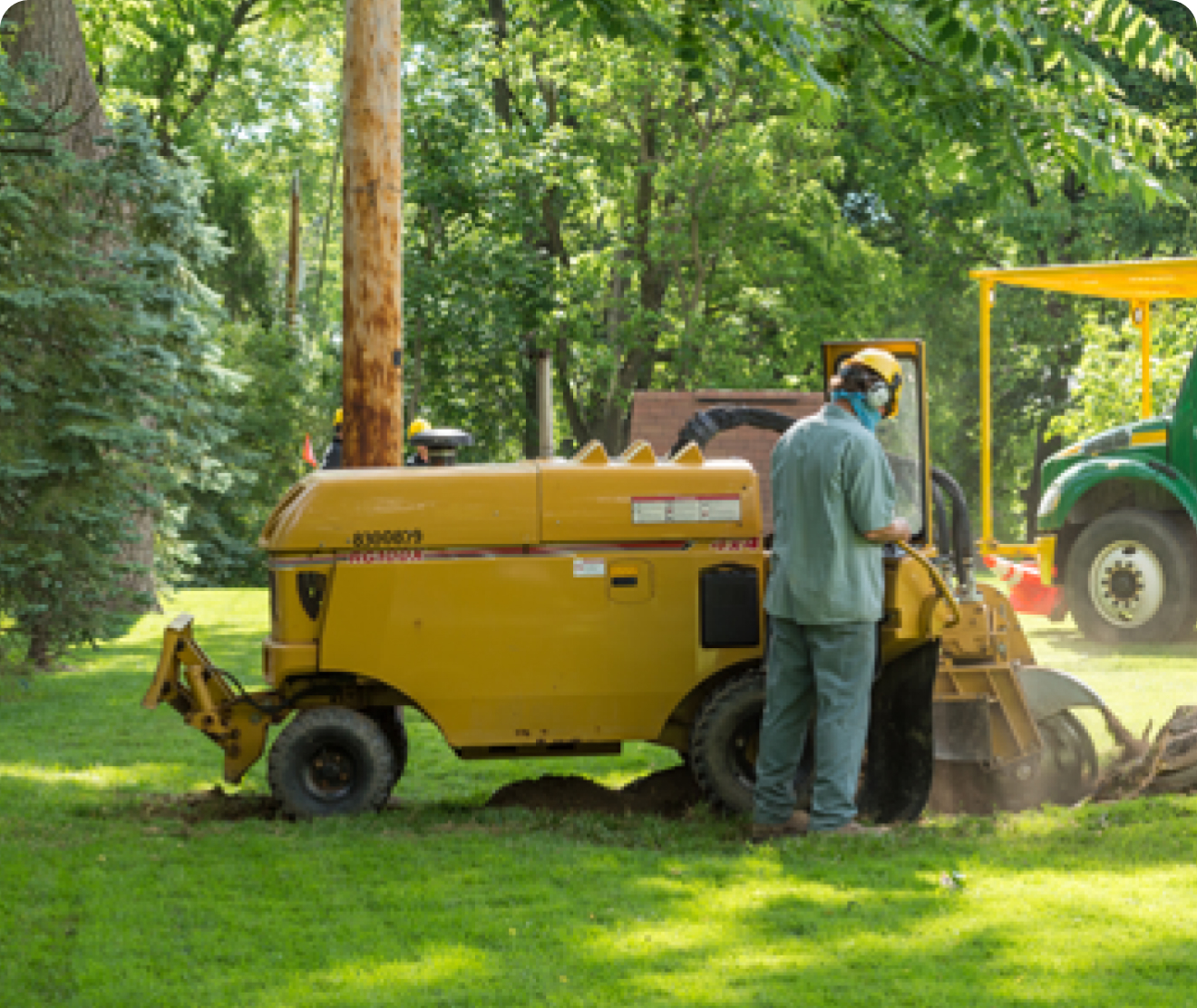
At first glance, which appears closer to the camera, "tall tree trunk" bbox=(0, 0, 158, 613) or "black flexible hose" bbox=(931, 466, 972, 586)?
"black flexible hose" bbox=(931, 466, 972, 586)

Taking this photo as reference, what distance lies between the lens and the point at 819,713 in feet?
22.3

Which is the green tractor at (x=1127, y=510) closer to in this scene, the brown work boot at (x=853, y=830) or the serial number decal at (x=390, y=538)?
the brown work boot at (x=853, y=830)

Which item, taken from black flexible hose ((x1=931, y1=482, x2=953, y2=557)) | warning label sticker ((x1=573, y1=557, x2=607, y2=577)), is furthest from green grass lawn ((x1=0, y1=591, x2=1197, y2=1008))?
black flexible hose ((x1=931, y1=482, x2=953, y2=557))

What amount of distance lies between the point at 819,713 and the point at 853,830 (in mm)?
511

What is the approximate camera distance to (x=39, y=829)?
7.11 metres

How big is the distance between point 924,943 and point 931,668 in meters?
2.17

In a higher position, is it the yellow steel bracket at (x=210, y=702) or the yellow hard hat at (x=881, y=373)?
the yellow hard hat at (x=881, y=373)

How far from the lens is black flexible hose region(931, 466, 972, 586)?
786 centimetres

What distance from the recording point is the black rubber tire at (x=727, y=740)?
285 inches

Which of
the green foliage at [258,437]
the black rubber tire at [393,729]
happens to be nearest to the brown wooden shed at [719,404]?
the black rubber tire at [393,729]

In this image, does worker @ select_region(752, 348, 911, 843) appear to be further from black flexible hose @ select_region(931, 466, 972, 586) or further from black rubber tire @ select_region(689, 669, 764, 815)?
black flexible hose @ select_region(931, 466, 972, 586)

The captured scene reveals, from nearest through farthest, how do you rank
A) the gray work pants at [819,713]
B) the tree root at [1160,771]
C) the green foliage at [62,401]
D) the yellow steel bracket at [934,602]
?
the gray work pants at [819,713]
the yellow steel bracket at [934,602]
the tree root at [1160,771]
the green foliage at [62,401]

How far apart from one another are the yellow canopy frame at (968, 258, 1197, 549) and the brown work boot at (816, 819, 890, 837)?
688cm

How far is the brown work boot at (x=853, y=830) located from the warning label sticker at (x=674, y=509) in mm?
1520
